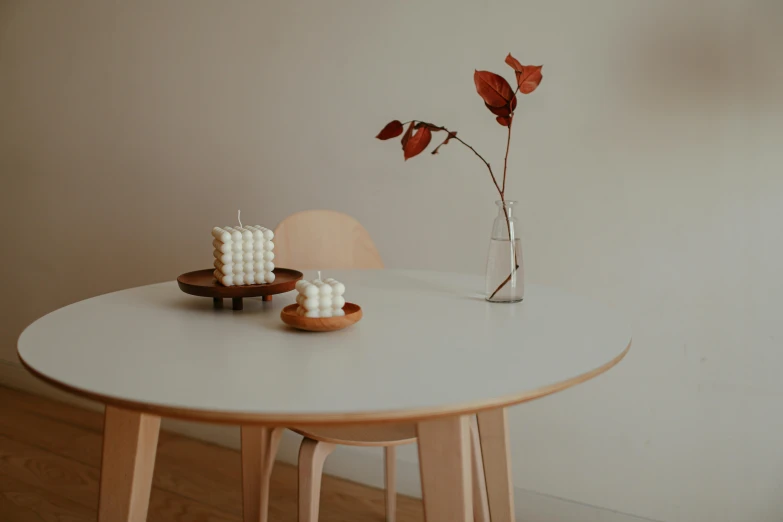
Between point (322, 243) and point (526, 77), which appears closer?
point (526, 77)

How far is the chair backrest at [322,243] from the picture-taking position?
1936 mm

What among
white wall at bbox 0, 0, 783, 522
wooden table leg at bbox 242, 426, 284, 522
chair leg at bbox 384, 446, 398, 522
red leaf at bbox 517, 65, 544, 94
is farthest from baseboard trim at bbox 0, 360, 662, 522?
red leaf at bbox 517, 65, 544, 94

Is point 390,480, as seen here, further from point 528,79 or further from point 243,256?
point 528,79

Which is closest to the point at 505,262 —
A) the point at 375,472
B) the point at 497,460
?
the point at 497,460

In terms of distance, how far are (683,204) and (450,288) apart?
720 mm

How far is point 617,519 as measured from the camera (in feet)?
6.50

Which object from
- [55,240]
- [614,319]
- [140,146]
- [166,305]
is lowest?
[55,240]

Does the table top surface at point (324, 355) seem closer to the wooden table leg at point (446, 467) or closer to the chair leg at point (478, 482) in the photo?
the wooden table leg at point (446, 467)

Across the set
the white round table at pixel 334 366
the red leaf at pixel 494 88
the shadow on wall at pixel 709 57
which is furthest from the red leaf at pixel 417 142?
the shadow on wall at pixel 709 57

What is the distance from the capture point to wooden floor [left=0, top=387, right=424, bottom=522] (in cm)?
214

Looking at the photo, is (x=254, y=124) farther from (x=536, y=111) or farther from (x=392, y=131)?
(x=392, y=131)

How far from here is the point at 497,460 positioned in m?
1.40

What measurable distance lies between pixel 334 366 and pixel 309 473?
22.5 inches

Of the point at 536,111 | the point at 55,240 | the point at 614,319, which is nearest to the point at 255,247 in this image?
the point at 614,319
